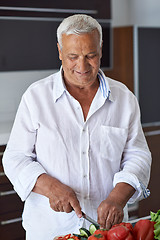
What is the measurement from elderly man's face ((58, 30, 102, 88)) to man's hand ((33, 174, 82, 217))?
39 centimetres

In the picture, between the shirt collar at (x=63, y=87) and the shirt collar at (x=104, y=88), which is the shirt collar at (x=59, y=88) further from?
the shirt collar at (x=104, y=88)

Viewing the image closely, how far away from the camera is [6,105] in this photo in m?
3.38

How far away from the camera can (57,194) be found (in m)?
1.50

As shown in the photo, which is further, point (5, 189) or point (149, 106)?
point (149, 106)

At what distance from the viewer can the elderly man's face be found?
59.4 inches

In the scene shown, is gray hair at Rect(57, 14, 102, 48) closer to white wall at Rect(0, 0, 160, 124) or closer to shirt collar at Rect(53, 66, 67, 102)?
shirt collar at Rect(53, 66, 67, 102)

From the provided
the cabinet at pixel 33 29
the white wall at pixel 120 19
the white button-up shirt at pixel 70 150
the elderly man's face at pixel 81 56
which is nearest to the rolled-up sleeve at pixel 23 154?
the white button-up shirt at pixel 70 150

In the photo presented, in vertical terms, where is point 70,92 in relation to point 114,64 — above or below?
above

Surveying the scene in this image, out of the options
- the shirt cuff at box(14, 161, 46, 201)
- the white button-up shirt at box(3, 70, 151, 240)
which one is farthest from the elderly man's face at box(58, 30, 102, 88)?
the shirt cuff at box(14, 161, 46, 201)

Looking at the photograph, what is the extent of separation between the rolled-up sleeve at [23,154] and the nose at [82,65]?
0.28 m

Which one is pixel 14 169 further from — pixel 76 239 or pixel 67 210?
pixel 76 239

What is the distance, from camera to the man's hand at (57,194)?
4.82 ft

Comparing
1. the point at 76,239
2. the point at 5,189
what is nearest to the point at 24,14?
the point at 5,189

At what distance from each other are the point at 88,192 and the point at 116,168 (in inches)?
6.0
